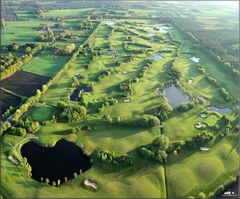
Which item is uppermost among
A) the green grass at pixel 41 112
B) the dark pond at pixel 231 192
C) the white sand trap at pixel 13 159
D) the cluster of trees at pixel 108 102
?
the green grass at pixel 41 112

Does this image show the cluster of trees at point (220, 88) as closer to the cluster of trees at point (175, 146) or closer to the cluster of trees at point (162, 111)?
the cluster of trees at point (162, 111)

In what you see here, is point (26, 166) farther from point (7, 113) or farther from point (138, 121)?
point (138, 121)

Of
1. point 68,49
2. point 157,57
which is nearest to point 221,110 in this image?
point 157,57

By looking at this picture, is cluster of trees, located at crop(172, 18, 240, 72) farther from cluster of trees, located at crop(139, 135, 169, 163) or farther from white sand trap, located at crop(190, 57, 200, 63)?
cluster of trees, located at crop(139, 135, 169, 163)

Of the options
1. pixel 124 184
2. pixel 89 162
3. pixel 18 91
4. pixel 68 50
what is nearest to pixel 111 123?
pixel 89 162

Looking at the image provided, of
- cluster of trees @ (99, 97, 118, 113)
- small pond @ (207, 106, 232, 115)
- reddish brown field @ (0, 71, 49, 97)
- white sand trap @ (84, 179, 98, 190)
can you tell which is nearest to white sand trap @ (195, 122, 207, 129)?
small pond @ (207, 106, 232, 115)

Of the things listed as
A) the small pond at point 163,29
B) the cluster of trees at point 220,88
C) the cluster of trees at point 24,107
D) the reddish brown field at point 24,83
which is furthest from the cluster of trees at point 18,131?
the small pond at point 163,29
